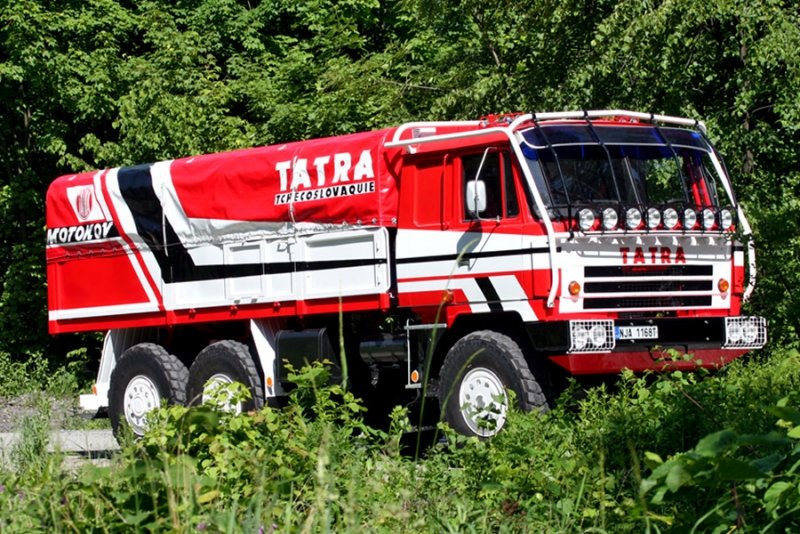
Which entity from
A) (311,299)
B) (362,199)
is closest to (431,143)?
(362,199)

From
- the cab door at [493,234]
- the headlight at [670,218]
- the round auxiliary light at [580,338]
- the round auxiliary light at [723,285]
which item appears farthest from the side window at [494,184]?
the round auxiliary light at [723,285]

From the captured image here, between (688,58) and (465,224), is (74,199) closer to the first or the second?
(465,224)

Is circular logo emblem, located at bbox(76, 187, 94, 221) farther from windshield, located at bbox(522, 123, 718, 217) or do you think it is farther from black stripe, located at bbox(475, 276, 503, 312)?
windshield, located at bbox(522, 123, 718, 217)

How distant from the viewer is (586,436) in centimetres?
888

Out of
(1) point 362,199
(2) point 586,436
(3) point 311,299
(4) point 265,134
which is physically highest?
(4) point 265,134

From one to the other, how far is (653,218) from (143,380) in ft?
21.0

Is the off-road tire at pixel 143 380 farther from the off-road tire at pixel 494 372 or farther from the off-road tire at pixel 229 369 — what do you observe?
the off-road tire at pixel 494 372

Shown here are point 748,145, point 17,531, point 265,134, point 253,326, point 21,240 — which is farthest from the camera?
point 21,240

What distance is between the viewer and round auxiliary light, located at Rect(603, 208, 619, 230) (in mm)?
12156

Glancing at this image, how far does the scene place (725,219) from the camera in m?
13.0

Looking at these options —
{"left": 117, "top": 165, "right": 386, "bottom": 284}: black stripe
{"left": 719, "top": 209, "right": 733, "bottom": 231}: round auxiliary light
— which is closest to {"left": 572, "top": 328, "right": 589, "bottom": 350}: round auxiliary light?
{"left": 719, "top": 209, "right": 733, "bottom": 231}: round auxiliary light

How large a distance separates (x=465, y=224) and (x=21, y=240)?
16.1 meters

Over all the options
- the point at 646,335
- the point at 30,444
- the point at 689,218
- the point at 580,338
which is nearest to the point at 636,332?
the point at 646,335

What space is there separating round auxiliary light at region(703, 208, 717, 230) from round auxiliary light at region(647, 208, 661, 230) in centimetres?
59
